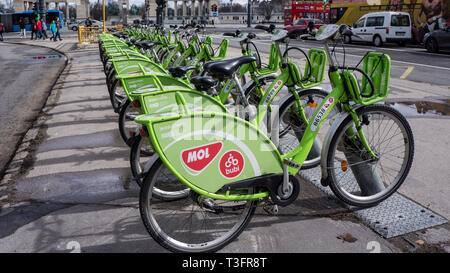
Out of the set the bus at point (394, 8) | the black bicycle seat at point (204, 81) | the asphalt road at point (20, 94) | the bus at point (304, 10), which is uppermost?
the bus at point (304, 10)

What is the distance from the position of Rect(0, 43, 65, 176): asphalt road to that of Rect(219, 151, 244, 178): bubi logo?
9.59 ft

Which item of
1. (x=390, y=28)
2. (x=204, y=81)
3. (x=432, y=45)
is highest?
(x=390, y=28)

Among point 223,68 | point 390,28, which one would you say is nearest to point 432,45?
point 390,28

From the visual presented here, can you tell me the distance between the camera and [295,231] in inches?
127

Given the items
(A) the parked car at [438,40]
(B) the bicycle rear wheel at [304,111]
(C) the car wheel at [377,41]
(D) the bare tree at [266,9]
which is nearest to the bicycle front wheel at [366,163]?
(B) the bicycle rear wheel at [304,111]

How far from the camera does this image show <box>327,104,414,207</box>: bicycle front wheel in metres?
3.43

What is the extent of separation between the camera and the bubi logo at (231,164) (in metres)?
2.75

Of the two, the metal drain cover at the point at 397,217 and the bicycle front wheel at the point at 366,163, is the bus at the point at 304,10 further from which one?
the metal drain cover at the point at 397,217

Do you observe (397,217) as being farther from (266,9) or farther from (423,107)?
(266,9)

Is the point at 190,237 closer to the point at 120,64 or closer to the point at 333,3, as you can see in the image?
the point at 120,64

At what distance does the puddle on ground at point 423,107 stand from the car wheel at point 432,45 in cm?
1150

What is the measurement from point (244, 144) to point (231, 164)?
6.0 inches

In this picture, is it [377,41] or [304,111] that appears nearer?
[304,111]

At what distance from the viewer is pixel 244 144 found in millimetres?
2801
